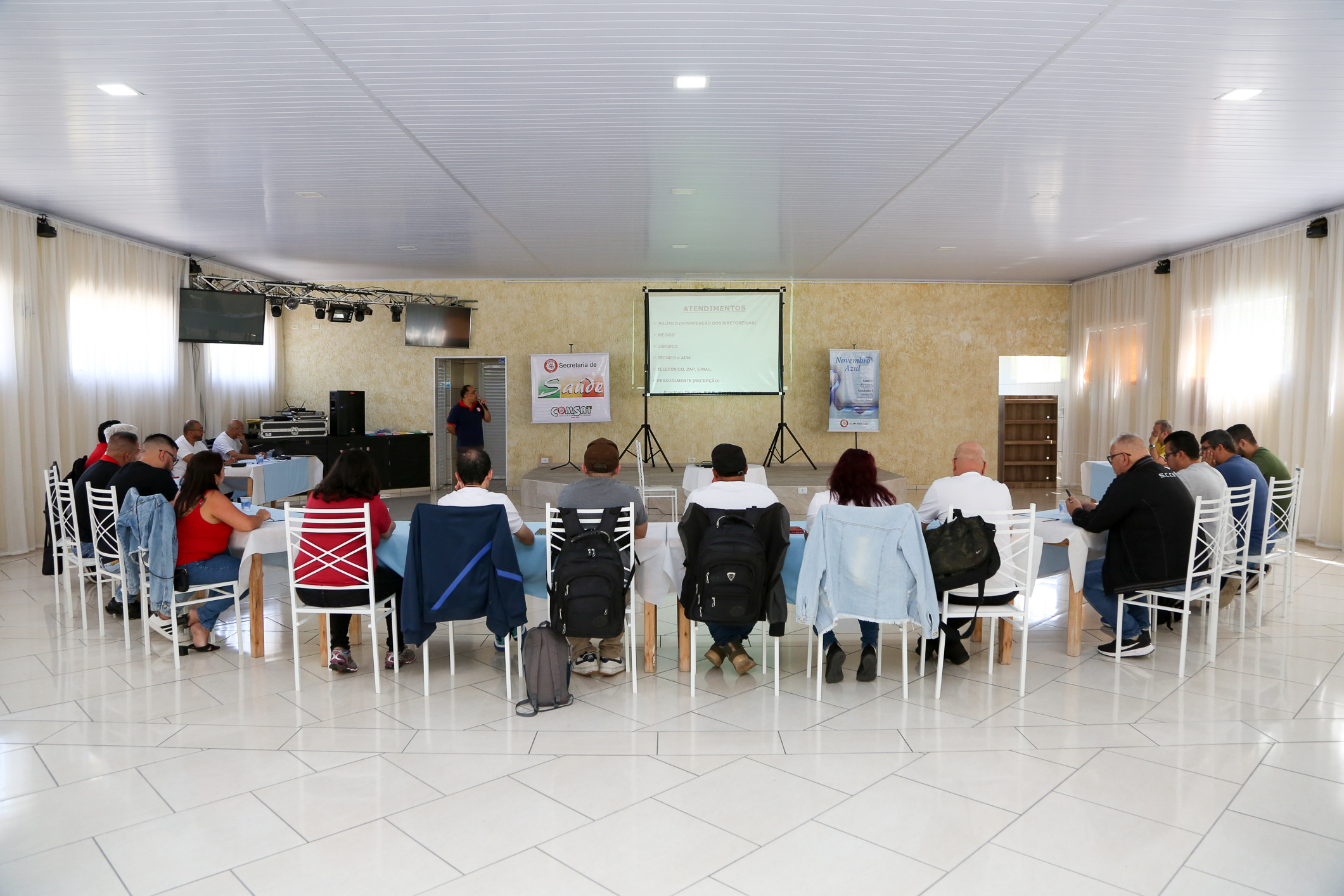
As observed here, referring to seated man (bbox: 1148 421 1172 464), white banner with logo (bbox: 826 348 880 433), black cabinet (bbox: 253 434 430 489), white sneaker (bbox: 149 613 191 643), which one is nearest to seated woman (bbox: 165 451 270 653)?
white sneaker (bbox: 149 613 191 643)

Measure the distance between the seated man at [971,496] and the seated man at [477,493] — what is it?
76.4 inches

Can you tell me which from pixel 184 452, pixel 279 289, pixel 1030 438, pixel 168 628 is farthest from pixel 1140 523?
pixel 279 289

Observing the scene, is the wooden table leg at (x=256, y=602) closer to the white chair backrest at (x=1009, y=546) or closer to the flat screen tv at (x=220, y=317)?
the white chair backrest at (x=1009, y=546)

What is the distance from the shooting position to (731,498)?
3.94 m

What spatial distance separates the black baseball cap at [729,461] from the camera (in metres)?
4.05

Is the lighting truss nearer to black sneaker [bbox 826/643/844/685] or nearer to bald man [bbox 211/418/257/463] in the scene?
bald man [bbox 211/418/257/463]

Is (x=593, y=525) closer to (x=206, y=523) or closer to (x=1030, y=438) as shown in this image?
(x=206, y=523)

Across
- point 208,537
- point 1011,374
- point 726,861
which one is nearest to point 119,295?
point 208,537

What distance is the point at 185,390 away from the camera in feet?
31.9

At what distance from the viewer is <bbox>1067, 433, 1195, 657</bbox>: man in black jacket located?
422 centimetres

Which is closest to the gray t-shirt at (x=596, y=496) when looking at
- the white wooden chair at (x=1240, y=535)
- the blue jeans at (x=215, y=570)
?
the blue jeans at (x=215, y=570)

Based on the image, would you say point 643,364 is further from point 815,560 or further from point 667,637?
point 815,560

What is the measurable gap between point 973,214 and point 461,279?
278 inches

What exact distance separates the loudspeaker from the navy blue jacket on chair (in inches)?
307
